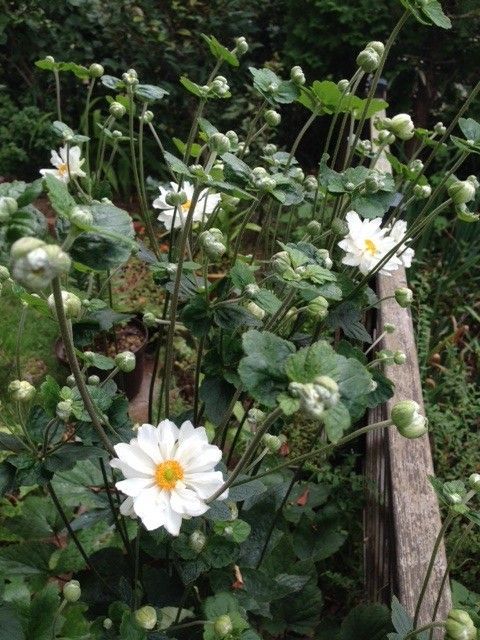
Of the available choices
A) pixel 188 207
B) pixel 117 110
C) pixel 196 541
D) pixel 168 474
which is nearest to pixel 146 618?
pixel 196 541

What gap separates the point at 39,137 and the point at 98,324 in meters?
2.59

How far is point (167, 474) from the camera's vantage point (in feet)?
2.55

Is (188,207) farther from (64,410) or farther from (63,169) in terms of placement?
(64,410)

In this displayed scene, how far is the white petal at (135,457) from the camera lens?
753 millimetres

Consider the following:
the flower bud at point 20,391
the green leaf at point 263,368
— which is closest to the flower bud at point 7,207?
the green leaf at point 263,368

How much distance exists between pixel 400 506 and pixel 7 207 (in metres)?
0.87

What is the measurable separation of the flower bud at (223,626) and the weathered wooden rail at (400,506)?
1.08 feet

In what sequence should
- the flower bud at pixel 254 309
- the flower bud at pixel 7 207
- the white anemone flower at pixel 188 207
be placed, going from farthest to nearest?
the white anemone flower at pixel 188 207, the flower bud at pixel 254 309, the flower bud at pixel 7 207

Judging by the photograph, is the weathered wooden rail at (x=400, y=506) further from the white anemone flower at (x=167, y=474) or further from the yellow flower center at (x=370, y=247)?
the white anemone flower at (x=167, y=474)

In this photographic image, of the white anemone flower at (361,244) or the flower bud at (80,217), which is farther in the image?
the white anemone flower at (361,244)

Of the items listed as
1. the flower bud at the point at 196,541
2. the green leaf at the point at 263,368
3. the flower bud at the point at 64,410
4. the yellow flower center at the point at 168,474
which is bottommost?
the flower bud at the point at 196,541

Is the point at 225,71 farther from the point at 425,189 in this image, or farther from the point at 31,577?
the point at 31,577

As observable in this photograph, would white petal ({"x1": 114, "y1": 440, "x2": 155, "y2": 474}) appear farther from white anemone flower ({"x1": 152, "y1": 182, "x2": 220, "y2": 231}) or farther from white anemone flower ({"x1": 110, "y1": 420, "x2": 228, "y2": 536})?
white anemone flower ({"x1": 152, "y1": 182, "x2": 220, "y2": 231})

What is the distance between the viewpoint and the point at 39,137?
10.6 feet
